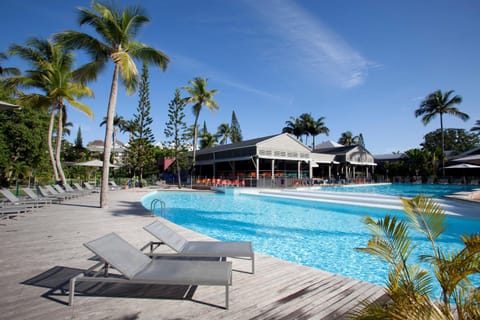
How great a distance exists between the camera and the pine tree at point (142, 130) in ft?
87.8

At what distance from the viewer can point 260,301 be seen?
275 cm

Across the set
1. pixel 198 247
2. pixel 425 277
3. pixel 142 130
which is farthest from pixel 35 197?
pixel 142 130

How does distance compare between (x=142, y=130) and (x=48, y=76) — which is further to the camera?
(x=142, y=130)

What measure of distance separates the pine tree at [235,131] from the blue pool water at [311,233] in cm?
3897

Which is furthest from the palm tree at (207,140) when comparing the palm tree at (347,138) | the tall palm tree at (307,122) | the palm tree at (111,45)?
the palm tree at (111,45)

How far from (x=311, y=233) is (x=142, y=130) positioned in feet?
78.1

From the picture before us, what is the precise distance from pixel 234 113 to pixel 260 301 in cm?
5200

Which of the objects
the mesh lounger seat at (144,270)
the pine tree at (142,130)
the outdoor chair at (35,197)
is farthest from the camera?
the pine tree at (142,130)

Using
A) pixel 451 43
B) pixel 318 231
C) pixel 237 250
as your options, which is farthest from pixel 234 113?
pixel 237 250

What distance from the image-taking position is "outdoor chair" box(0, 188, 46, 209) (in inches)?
329

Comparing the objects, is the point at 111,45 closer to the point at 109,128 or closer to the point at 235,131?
the point at 109,128

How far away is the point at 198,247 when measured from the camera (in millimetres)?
3955

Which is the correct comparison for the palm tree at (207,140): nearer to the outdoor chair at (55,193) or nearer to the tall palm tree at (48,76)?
the tall palm tree at (48,76)

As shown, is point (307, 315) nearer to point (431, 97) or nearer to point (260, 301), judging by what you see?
point (260, 301)
